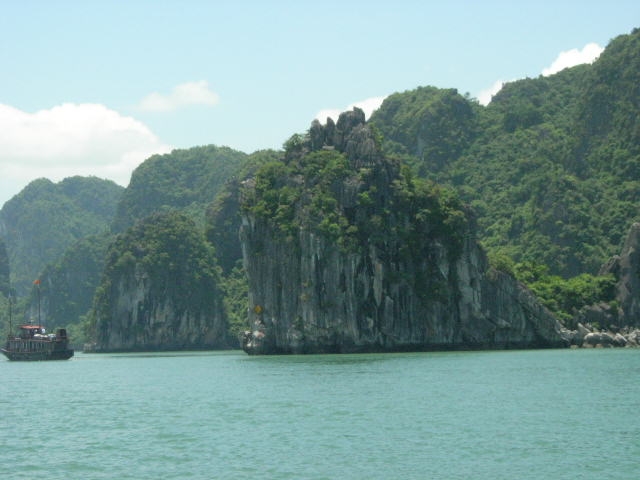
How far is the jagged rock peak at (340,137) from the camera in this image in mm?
85125

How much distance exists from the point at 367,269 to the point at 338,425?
4605 cm

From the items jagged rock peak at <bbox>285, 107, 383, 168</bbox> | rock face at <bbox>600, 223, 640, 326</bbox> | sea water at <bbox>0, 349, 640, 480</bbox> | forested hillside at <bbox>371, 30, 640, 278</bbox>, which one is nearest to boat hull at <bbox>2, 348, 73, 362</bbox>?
jagged rock peak at <bbox>285, 107, 383, 168</bbox>

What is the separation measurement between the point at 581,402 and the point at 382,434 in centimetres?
1080

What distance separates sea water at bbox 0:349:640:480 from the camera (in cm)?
2733

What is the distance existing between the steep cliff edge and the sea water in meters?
20.8

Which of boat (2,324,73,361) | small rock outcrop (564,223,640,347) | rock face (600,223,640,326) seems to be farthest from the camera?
boat (2,324,73,361)

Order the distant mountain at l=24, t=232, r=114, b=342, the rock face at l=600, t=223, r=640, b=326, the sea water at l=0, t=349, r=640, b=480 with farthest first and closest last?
the distant mountain at l=24, t=232, r=114, b=342 → the rock face at l=600, t=223, r=640, b=326 → the sea water at l=0, t=349, r=640, b=480

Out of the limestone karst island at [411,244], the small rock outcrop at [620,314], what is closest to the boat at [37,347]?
the limestone karst island at [411,244]

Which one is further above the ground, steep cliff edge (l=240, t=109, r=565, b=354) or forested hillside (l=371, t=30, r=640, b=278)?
forested hillside (l=371, t=30, r=640, b=278)

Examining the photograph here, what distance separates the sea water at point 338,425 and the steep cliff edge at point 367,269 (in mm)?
20800

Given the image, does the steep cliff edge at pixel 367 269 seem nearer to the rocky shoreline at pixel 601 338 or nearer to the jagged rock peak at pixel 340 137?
the jagged rock peak at pixel 340 137

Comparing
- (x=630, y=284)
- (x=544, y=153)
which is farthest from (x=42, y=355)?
(x=544, y=153)

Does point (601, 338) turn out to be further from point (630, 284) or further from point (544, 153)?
point (544, 153)

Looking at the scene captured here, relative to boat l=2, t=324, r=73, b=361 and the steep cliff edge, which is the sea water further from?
boat l=2, t=324, r=73, b=361
